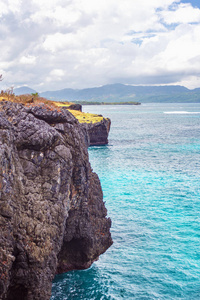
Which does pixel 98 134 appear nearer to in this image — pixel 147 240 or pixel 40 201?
pixel 147 240

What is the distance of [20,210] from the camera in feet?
50.5

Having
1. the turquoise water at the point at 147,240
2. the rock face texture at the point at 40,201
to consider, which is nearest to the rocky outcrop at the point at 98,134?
the turquoise water at the point at 147,240

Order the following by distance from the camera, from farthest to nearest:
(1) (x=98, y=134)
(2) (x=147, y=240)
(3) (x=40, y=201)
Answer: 1. (1) (x=98, y=134)
2. (2) (x=147, y=240)
3. (3) (x=40, y=201)

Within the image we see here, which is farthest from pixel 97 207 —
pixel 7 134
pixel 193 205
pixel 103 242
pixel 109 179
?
pixel 109 179

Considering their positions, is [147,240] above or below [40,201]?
below

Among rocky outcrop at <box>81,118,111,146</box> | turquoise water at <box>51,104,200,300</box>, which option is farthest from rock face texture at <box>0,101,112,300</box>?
rocky outcrop at <box>81,118,111,146</box>

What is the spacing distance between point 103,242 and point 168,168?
104ft

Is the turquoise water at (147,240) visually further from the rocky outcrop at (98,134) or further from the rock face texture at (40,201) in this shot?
the rocky outcrop at (98,134)

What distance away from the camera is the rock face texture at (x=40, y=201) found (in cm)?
1465

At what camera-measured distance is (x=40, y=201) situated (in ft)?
54.9

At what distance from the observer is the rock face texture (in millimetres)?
14648

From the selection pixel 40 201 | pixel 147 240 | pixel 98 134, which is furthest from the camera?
pixel 98 134

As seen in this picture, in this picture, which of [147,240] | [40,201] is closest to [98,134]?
[147,240]

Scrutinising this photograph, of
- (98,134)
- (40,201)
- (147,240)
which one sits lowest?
(147,240)
